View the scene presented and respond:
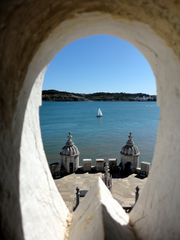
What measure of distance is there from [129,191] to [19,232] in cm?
1034

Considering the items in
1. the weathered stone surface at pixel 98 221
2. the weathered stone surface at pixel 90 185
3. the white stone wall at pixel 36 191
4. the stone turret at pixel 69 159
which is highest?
the white stone wall at pixel 36 191

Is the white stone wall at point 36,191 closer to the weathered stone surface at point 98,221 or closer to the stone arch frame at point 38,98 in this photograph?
the stone arch frame at point 38,98

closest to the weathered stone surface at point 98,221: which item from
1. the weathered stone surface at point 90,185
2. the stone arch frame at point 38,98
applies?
the stone arch frame at point 38,98

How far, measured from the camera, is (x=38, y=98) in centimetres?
457

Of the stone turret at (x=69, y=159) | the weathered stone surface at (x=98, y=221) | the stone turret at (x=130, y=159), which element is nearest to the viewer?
the weathered stone surface at (x=98, y=221)

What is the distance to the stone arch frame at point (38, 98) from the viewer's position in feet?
7.84

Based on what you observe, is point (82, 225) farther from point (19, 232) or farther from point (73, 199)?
point (73, 199)

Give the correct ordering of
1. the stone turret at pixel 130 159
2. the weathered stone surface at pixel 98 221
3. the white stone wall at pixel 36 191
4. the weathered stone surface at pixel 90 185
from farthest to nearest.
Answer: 1. the stone turret at pixel 130 159
2. the weathered stone surface at pixel 90 185
3. the weathered stone surface at pixel 98 221
4. the white stone wall at pixel 36 191

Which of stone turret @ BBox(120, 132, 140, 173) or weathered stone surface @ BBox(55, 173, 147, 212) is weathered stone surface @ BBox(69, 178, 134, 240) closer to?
weathered stone surface @ BBox(55, 173, 147, 212)

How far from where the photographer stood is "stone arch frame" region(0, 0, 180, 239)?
239cm

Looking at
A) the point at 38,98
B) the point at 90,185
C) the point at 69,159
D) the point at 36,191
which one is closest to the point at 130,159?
the point at 90,185

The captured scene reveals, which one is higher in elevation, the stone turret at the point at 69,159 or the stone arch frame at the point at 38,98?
the stone arch frame at the point at 38,98

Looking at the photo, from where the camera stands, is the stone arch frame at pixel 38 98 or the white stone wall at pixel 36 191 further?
the white stone wall at pixel 36 191

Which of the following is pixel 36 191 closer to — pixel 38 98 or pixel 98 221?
pixel 98 221
